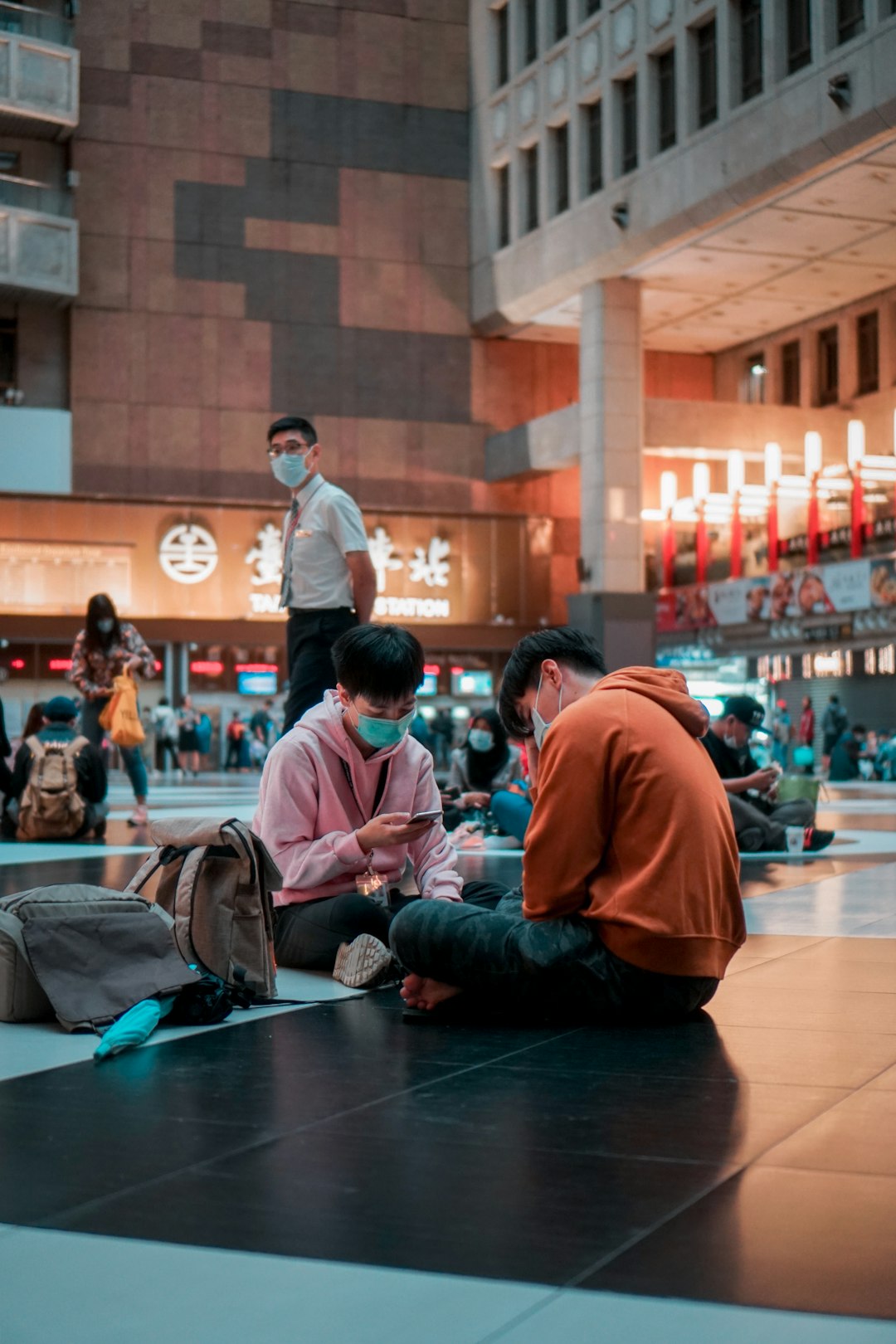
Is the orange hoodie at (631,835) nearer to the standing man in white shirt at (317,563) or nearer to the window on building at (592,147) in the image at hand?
the standing man in white shirt at (317,563)

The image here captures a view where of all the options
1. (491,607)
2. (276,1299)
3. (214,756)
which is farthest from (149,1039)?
(491,607)

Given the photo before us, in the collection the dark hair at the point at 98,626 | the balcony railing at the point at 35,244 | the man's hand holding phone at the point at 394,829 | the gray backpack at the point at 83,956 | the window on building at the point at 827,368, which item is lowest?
the gray backpack at the point at 83,956

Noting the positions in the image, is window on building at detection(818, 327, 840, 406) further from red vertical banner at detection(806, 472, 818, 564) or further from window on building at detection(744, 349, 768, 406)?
red vertical banner at detection(806, 472, 818, 564)

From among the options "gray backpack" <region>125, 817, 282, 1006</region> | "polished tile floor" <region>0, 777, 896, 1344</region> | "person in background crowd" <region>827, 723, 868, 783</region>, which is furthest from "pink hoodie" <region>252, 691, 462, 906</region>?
"person in background crowd" <region>827, 723, 868, 783</region>

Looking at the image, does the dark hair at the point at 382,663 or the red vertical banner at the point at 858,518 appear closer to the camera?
the dark hair at the point at 382,663

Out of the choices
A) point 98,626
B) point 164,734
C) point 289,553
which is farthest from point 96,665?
point 164,734

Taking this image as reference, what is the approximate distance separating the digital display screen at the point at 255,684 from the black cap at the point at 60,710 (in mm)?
28673

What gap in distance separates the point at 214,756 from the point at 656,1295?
36.9 m

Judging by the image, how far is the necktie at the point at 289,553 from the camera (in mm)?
7824

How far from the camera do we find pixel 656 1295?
83.8 inches

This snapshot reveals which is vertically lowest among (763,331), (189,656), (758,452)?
(189,656)

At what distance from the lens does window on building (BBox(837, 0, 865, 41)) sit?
27188 mm

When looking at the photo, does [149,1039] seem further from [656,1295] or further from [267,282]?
[267,282]

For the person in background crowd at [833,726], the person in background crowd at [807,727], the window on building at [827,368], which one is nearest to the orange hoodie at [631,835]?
the person in background crowd at [833,726]
